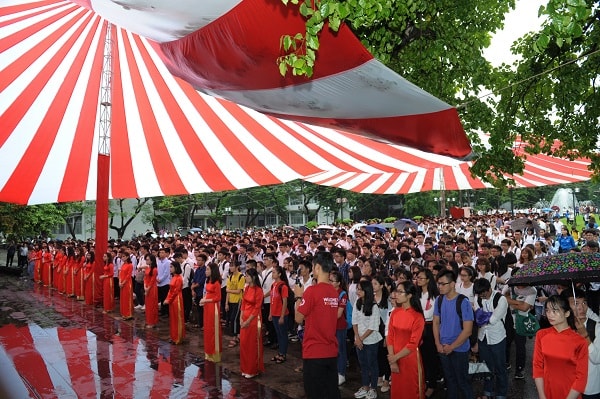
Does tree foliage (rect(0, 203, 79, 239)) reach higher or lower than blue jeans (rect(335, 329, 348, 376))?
higher

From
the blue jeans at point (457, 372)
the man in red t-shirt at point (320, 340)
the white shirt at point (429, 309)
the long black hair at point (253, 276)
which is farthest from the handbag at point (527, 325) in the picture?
the long black hair at point (253, 276)

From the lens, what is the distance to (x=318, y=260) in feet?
14.1

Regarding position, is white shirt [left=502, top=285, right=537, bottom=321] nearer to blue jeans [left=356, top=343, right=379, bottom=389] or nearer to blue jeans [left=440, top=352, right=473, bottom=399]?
blue jeans [left=440, top=352, right=473, bottom=399]

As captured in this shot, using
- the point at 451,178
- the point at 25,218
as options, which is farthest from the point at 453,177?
the point at 25,218

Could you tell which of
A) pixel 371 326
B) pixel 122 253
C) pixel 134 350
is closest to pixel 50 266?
pixel 122 253

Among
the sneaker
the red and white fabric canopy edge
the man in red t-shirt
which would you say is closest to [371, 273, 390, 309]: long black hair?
the man in red t-shirt

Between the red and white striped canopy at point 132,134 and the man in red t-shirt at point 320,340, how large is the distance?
4.58 meters

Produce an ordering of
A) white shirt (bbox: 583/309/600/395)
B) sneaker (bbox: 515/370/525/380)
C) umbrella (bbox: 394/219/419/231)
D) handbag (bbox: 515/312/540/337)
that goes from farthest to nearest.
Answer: umbrella (bbox: 394/219/419/231) → sneaker (bbox: 515/370/525/380) → handbag (bbox: 515/312/540/337) → white shirt (bbox: 583/309/600/395)

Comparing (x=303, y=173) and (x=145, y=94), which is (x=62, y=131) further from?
(x=303, y=173)

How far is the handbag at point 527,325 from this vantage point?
5221mm

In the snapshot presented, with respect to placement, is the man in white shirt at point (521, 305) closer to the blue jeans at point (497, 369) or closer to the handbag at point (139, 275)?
the blue jeans at point (497, 369)

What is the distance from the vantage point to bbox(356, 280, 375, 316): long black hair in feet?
17.2

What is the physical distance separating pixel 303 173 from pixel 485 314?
17.6 feet

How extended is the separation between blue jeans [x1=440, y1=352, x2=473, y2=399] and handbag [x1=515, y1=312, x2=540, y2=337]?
1082mm
